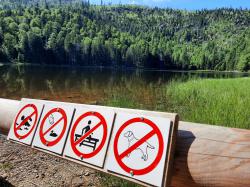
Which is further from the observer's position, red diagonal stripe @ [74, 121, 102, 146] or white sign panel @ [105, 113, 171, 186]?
red diagonal stripe @ [74, 121, 102, 146]

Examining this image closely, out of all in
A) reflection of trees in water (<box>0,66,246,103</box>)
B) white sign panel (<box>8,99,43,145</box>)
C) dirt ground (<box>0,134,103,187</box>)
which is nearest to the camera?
white sign panel (<box>8,99,43,145</box>)

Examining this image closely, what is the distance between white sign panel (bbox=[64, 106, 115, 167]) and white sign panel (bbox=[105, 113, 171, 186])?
7 centimetres

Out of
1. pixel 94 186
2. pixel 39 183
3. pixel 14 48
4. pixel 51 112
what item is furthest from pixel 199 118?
pixel 14 48

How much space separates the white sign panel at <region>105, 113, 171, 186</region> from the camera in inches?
56.9

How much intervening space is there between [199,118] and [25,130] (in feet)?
10.8

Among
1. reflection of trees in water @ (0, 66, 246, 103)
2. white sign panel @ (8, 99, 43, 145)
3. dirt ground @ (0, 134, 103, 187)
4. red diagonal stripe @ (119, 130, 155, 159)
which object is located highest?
red diagonal stripe @ (119, 130, 155, 159)

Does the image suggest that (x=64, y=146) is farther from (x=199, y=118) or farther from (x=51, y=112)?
(x=199, y=118)

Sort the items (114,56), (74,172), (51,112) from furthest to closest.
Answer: (114,56)
(74,172)
(51,112)

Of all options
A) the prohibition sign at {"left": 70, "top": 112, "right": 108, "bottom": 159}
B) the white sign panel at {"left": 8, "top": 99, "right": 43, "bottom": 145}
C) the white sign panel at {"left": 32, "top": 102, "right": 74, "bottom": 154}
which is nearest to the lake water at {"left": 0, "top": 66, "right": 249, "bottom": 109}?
the white sign panel at {"left": 8, "top": 99, "right": 43, "bottom": 145}

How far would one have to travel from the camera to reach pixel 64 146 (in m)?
1.92

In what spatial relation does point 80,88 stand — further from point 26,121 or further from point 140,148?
point 140,148

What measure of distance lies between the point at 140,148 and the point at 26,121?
3.92 ft

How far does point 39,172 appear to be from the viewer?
12.8ft

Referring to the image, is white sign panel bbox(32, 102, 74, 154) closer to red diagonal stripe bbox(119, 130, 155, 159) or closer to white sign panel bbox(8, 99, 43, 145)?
white sign panel bbox(8, 99, 43, 145)
